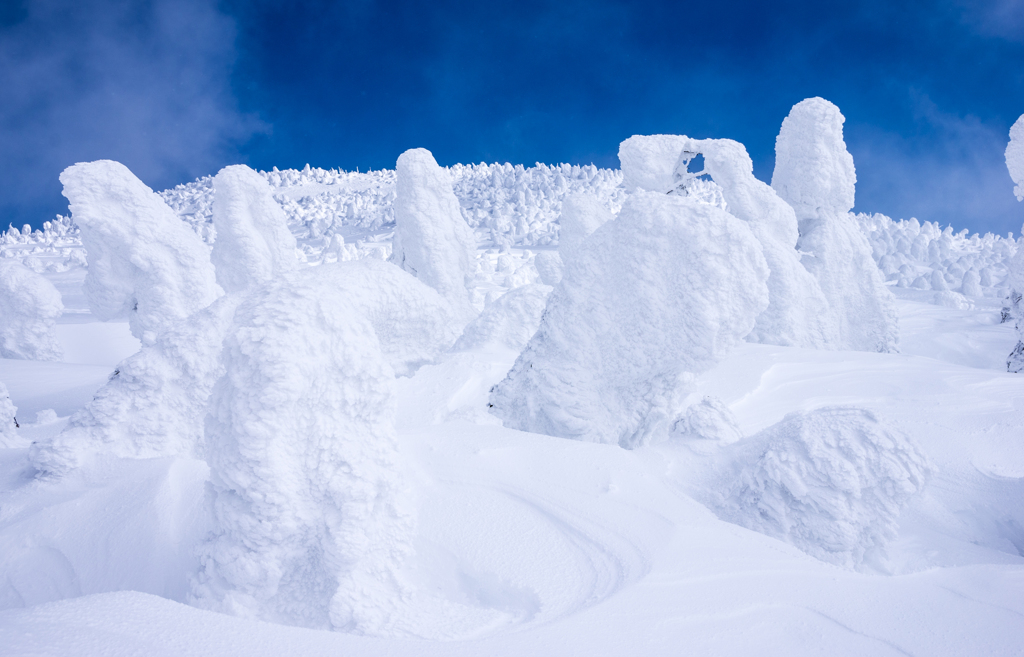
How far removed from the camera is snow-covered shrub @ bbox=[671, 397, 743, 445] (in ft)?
15.1

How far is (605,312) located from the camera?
4.89m

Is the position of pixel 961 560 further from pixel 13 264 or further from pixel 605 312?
pixel 13 264

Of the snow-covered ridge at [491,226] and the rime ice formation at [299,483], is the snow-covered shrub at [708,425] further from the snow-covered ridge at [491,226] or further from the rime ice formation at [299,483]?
the snow-covered ridge at [491,226]

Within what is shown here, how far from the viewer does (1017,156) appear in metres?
6.82

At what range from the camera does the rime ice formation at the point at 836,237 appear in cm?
1195

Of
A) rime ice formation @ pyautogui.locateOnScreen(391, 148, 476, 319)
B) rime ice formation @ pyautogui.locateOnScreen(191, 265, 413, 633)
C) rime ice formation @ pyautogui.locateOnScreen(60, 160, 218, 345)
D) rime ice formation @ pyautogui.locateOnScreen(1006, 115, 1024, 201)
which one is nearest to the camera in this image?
rime ice formation @ pyautogui.locateOnScreen(191, 265, 413, 633)

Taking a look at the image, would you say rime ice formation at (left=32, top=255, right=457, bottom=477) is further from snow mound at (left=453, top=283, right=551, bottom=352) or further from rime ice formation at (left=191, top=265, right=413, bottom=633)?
snow mound at (left=453, top=283, right=551, bottom=352)

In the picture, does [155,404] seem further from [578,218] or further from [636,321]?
[578,218]

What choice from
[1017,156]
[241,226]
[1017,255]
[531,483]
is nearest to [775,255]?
[1017,255]

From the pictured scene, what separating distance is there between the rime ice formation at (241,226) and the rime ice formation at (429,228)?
3046mm

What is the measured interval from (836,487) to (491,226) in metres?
41.8

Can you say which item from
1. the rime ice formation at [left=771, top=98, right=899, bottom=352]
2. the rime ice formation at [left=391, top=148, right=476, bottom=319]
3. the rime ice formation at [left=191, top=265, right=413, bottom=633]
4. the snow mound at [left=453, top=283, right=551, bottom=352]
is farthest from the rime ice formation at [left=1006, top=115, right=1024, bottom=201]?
the rime ice formation at [left=391, top=148, right=476, bottom=319]

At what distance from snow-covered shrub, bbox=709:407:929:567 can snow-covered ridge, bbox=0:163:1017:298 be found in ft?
58.1

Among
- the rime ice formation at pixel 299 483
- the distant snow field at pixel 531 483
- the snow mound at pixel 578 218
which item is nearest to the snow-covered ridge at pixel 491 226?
the snow mound at pixel 578 218
